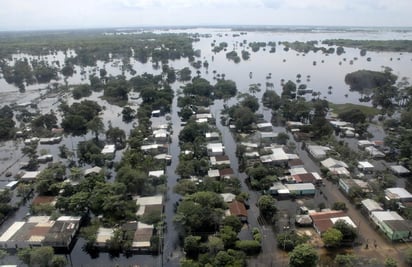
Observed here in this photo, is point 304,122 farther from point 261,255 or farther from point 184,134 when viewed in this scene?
point 261,255

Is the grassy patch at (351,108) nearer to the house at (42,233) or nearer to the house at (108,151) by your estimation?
the house at (108,151)

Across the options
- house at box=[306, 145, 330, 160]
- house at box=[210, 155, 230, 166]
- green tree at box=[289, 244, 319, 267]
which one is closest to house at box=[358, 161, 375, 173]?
house at box=[306, 145, 330, 160]

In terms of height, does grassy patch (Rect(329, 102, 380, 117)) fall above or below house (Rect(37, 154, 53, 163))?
above

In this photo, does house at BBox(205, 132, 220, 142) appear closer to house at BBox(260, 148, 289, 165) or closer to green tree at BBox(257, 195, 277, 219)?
house at BBox(260, 148, 289, 165)

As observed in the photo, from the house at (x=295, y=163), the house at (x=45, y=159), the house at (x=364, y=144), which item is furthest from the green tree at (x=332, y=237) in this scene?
the house at (x=45, y=159)

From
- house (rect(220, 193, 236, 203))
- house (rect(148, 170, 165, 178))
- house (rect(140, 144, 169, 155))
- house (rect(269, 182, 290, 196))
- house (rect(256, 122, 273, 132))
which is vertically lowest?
house (rect(269, 182, 290, 196))

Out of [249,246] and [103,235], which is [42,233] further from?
[249,246]
